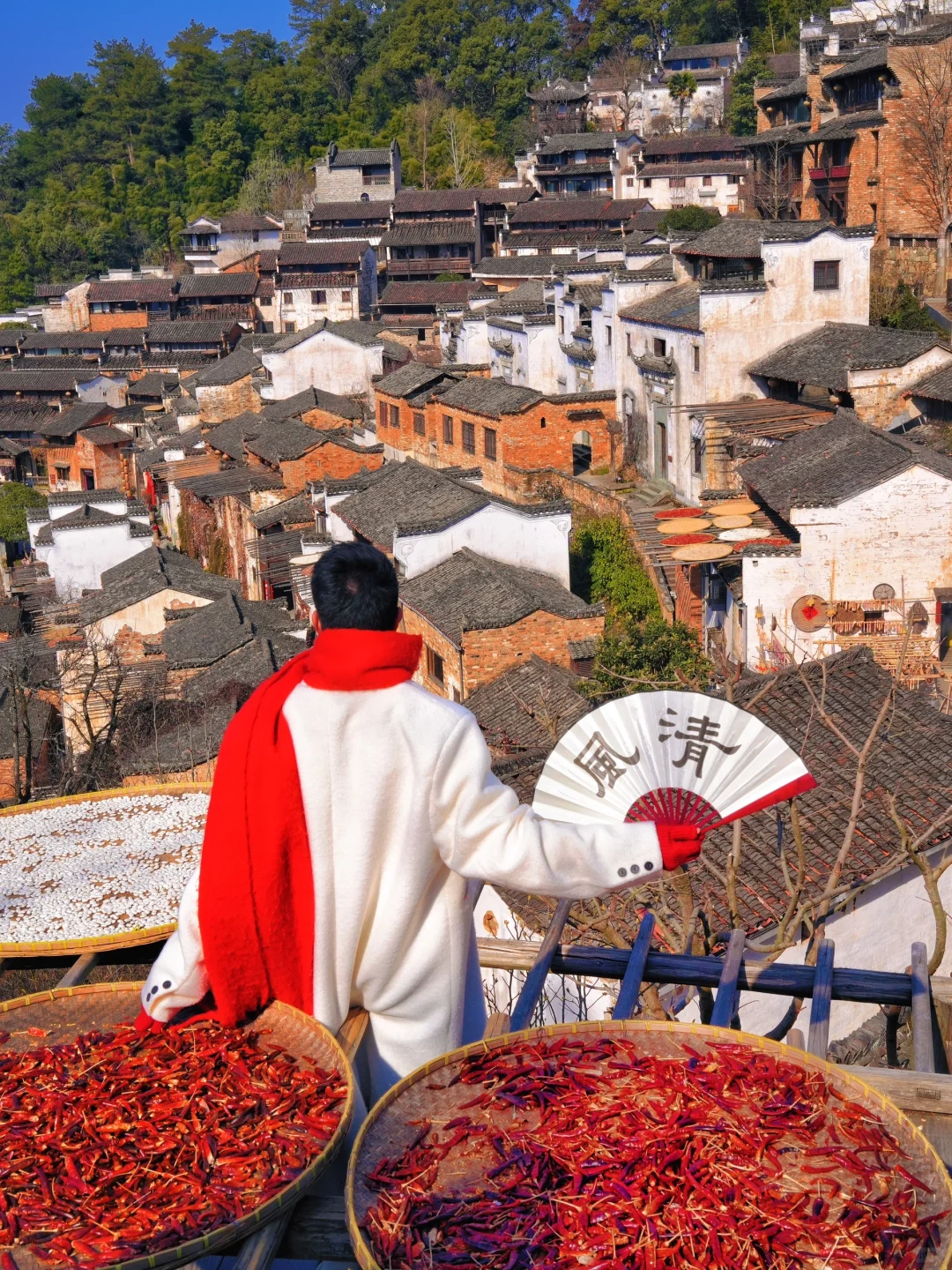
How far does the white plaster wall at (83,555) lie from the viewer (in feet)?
98.8

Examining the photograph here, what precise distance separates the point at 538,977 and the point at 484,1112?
100 cm

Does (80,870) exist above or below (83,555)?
above

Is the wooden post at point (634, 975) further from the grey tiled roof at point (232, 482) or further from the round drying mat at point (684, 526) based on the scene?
Answer: the grey tiled roof at point (232, 482)

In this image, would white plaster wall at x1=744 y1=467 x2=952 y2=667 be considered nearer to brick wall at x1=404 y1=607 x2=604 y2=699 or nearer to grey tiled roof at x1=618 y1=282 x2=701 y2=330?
brick wall at x1=404 y1=607 x2=604 y2=699

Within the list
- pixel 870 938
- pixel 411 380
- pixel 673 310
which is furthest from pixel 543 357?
pixel 870 938

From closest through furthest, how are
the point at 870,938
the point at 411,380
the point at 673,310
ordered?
the point at 870,938, the point at 673,310, the point at 411,380

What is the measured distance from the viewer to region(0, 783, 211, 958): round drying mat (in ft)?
12.5

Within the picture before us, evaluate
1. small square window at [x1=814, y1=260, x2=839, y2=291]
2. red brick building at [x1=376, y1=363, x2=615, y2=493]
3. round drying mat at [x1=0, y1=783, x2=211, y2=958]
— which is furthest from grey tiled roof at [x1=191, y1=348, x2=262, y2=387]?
round drying mat at [x1=0, y1=783, x2=211, y2=958]

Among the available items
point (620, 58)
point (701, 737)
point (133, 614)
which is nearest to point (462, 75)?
point (620, 58)

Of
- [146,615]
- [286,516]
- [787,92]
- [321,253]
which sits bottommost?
[146,615]

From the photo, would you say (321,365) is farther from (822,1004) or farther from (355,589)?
(822,1004)

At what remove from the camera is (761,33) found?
58.5 meters

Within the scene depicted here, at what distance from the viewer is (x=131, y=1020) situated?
3.16 m

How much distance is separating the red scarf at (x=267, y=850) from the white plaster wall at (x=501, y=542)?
1727 centimetres
